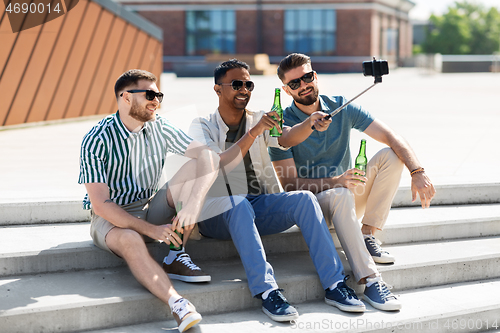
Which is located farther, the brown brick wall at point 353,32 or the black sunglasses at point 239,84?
the brown brick wall at point 353,32

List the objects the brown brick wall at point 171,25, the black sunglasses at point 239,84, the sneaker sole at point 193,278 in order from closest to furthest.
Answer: the sneaker sole at point 193,278
the black sunglasses at point 239,84
the brown brick wall at point 171,25

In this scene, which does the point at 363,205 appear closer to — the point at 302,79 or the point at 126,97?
the point at 302,79

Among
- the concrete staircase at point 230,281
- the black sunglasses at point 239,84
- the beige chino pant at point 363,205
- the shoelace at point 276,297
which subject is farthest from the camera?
the black sunglasses at point 239,84

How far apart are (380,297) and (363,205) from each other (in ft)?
2.47

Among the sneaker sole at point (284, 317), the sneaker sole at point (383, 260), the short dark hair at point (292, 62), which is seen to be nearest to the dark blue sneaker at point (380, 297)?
the sneaker sole at point (383, 260)

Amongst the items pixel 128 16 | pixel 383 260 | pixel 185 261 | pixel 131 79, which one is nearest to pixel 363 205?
pixel 383 260

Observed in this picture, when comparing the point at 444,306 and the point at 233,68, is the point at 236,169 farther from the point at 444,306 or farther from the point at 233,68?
the point at 444,306

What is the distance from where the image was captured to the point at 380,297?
337cm

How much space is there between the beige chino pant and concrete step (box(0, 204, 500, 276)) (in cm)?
33

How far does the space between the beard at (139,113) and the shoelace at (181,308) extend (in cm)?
108

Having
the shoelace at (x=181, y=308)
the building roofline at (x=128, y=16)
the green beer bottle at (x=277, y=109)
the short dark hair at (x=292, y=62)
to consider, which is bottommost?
the shoelace at (x=181, y=308)

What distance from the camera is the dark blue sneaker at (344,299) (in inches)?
128

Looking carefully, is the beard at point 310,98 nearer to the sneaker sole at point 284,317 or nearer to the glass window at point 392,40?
the sneaker sole at point 284,317

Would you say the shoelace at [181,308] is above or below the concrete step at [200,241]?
below
